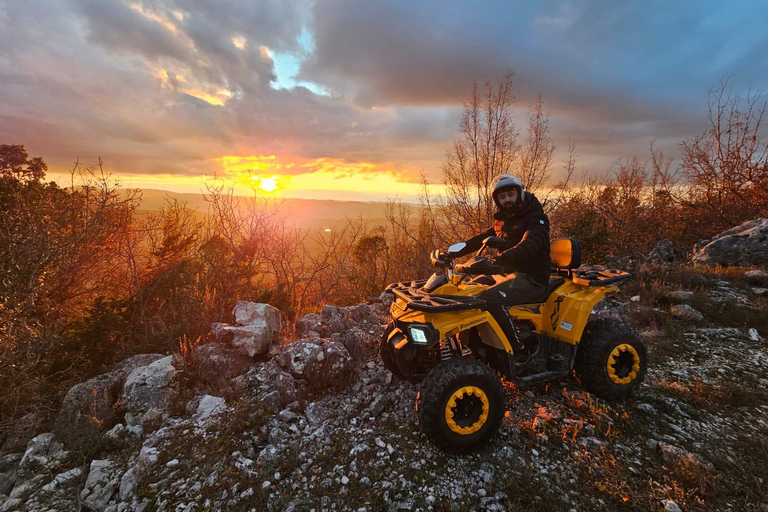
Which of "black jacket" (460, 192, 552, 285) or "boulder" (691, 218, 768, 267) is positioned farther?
"boulder" (691, 218, 768, 267)

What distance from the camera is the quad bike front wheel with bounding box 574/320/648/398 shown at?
3424mm

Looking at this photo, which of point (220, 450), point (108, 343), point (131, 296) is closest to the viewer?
point (220, 450)

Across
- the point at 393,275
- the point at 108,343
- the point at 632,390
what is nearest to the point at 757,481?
the point at 632,390

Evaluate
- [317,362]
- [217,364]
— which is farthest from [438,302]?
[217,364]

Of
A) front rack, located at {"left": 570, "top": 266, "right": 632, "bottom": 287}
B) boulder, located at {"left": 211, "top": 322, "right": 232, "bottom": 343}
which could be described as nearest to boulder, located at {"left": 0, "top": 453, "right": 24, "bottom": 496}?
boulder, located at {"left": 211, "top": 322, "right": 232, "bottom": 343}

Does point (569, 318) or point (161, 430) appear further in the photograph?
point (569, 318)

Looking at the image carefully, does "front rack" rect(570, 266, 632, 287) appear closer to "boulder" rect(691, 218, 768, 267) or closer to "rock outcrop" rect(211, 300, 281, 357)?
"rock outcrop" rect(211, 300, 281, 357)

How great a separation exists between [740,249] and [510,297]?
36.5 feet

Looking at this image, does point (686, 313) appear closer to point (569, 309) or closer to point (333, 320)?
point (569, 309)

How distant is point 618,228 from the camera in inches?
556

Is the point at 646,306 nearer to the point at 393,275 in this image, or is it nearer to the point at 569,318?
the point at 569,318

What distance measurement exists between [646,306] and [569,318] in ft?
14.9

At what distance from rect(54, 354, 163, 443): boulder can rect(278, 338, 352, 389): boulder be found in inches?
71.8

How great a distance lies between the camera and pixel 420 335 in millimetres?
2617
